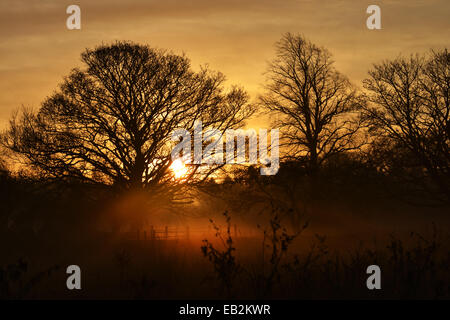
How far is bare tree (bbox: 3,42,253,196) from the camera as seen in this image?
25.1 meters

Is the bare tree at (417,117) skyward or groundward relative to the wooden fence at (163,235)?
skyward

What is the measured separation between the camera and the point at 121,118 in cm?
2520

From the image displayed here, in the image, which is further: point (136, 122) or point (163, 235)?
point (163, 235)

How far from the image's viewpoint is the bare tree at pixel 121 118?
25.1 m

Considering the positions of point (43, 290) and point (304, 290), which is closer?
point (304, 290)

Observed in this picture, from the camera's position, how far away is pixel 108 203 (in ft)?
85.5

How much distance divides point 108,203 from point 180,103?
6071mm

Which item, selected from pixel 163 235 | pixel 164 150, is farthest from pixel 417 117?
pixel 163 235

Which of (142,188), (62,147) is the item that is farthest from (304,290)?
(62,147)

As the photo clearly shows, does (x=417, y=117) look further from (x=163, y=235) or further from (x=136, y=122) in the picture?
(x=163, y=235)

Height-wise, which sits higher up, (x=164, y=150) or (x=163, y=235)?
(x=164, y=150)

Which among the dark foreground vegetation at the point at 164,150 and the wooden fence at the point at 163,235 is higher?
the dark foreground vegetation at the point at 164,150

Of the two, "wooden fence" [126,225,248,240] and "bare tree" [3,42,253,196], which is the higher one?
"bare tree" [3,42,253,196]
